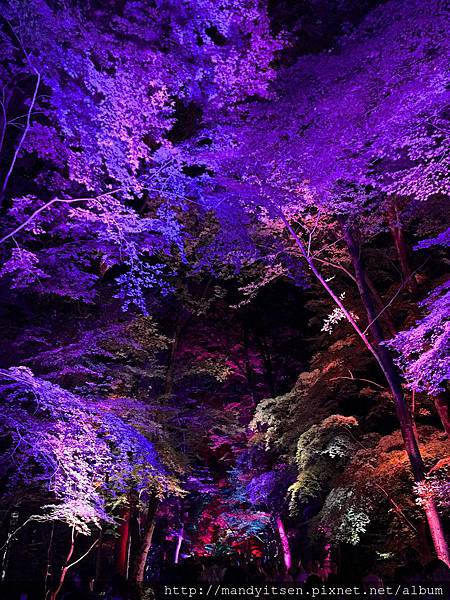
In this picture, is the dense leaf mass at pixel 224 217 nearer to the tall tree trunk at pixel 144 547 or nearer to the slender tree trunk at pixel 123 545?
the tall tree trunk at pixel 144 547

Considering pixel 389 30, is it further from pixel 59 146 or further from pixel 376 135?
pixel 59 146

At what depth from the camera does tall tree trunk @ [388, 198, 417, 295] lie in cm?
978

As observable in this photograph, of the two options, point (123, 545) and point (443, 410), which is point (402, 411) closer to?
point (443, 410)

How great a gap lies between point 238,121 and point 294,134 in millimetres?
→ 1098

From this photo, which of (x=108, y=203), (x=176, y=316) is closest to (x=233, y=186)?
(x=108, y=203)

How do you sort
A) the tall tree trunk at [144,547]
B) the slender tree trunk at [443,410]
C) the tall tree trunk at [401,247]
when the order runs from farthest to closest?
the tall tree trunk at [144,547] < the tall tree trunk at [401,247] < the slender tree trunk at [443,410]

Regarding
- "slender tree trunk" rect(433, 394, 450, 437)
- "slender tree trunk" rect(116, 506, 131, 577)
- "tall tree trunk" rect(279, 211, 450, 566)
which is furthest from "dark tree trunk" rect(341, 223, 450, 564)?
"slender tree trunk" rect(116, 506, 131, 577)

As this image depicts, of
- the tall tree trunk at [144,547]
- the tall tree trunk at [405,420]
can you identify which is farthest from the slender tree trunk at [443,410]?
the tall tree trunk at [144,547]

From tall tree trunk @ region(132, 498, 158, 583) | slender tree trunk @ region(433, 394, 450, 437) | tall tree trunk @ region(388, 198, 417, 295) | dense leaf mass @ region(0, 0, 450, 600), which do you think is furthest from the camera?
tall tree trunk @ region(132, 498, 158, 583)

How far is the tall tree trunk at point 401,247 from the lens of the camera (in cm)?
978

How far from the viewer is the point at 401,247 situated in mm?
10398

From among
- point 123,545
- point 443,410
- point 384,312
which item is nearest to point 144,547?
point 123,545

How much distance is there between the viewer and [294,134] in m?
7.89

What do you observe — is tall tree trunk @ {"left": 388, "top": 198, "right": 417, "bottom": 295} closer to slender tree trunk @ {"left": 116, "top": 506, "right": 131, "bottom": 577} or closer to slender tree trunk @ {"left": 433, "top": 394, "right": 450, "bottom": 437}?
slender tree trunk @ {"left": 433, "top": 394, "right": 450, "bottom": 437}
